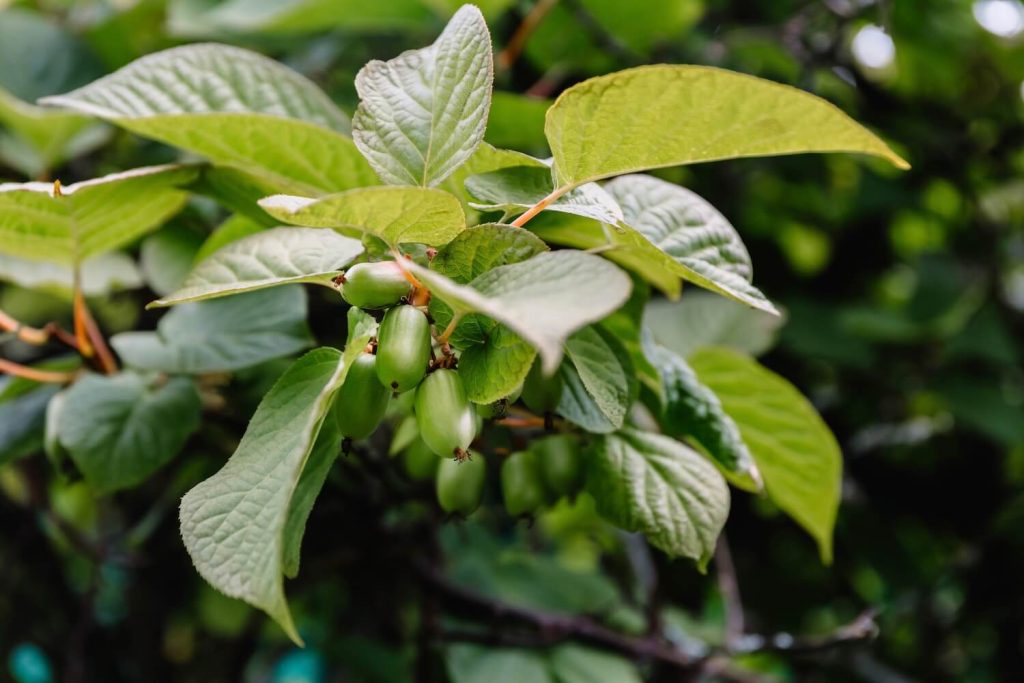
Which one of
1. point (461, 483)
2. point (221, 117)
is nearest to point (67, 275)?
point (221, 117)

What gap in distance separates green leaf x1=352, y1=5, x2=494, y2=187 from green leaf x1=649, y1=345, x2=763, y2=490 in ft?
0.65

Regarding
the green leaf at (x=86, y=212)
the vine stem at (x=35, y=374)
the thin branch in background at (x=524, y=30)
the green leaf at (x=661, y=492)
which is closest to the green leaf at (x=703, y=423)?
the green leaf at (x=661, y=492)

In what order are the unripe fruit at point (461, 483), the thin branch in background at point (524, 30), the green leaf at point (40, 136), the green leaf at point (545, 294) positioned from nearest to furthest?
the green leaf at point (545, 294) → the unripe fruit at point (461, 483) → the green leaf at point (40, 136) → the thin branch in background at point (524, 30)

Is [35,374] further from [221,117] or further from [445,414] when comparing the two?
[445,414]

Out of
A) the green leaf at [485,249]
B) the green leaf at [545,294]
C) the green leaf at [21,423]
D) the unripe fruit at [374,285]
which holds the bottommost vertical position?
the green leaf at [21,423]

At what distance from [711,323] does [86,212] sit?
63 centimetres

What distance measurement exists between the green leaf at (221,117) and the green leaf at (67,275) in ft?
0.68

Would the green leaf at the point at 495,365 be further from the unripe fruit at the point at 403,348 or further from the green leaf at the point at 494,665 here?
the green leaf at the point at 494,665

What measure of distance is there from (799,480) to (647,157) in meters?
0.37

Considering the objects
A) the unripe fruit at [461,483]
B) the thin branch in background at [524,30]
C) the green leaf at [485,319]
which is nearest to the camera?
the green leaf at [485,319]

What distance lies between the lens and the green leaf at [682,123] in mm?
336

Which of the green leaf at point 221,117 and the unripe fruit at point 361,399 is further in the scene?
the green leaf at point 221,117

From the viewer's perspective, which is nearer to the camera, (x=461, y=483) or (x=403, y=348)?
(x=403, y=348)

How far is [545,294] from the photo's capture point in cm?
30
